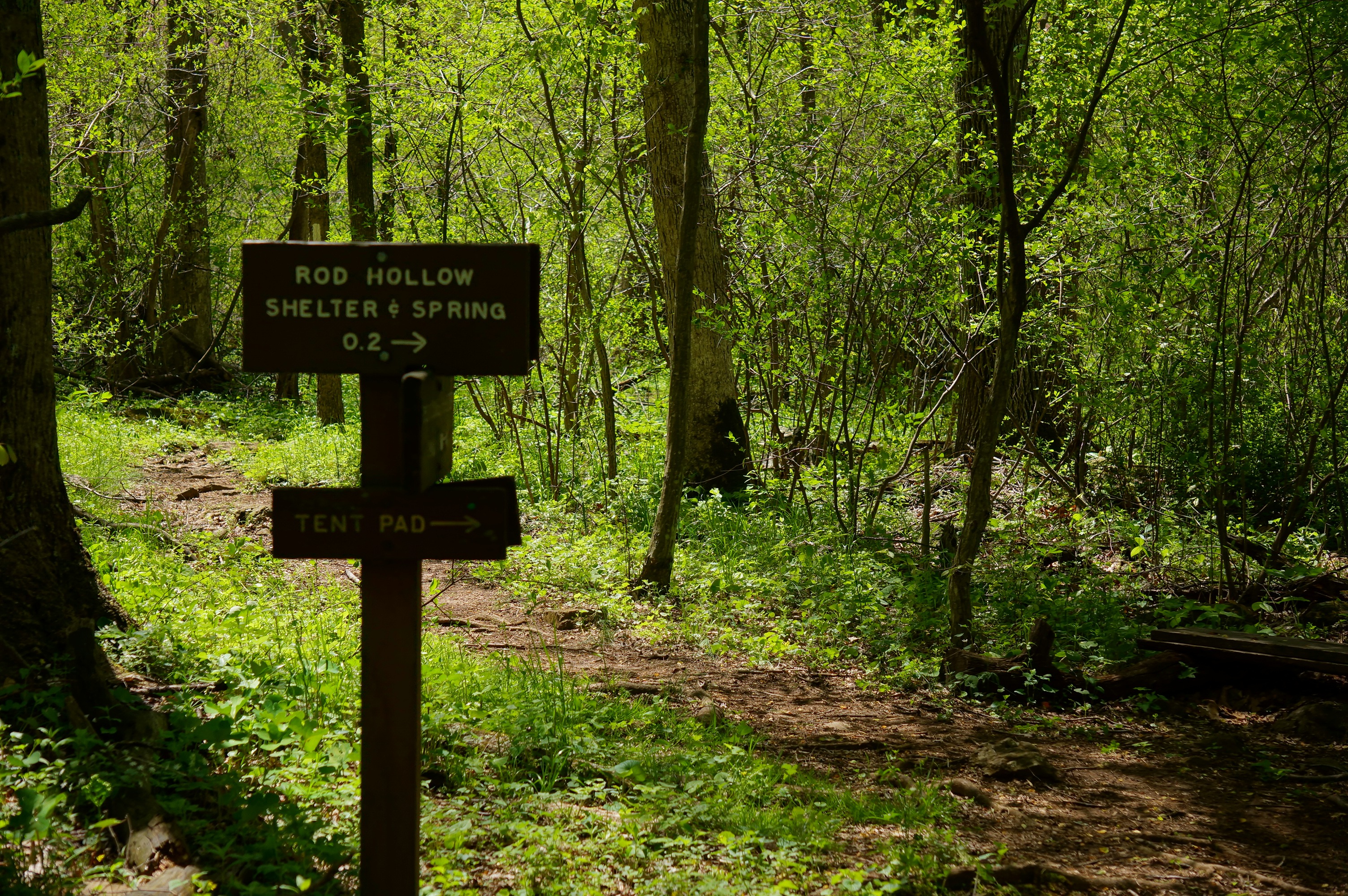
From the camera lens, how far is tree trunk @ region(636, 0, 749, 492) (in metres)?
10.4

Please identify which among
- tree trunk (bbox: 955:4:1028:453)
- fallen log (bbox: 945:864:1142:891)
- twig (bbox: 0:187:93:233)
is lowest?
fallen log (bbox: 945:864:1142:891)

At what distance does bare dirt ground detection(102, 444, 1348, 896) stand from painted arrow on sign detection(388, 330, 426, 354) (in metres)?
2.66

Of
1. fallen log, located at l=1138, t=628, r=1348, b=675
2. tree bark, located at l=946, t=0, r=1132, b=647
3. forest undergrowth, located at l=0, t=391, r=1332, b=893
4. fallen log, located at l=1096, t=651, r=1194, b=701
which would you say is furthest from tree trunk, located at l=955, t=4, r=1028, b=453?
fallen log, located at l=1096, t=651, r=1194, b=701

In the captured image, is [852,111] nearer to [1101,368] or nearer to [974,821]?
[1101,368]

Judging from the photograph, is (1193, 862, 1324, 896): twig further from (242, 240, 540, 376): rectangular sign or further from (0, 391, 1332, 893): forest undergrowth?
(242, 240, 540, 376): rectangular sign

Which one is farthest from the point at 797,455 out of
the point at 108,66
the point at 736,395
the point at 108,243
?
the point at 108,243

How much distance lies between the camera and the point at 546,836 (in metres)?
3.70

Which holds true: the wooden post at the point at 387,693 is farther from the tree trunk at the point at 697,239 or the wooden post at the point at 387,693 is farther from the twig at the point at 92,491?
the twig at the point at 92,491

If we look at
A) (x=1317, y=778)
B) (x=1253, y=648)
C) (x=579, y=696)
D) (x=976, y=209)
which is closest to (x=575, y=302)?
(x=976, y=209)

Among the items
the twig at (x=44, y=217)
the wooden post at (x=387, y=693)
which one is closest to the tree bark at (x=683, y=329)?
the wooden post at (x=387, y=693)

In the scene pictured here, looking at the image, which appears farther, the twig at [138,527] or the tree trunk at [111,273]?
the tree trunk at [111,273]

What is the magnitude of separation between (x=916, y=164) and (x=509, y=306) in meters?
6.94

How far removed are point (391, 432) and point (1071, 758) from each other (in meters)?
4.18

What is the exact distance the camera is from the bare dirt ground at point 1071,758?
4070mm
